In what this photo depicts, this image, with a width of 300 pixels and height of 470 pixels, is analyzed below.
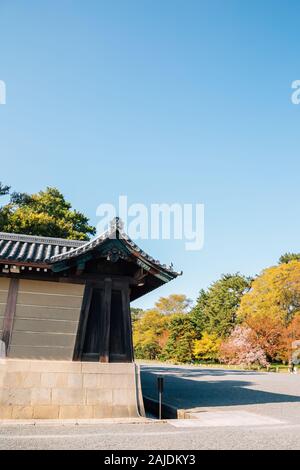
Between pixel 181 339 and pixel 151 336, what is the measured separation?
11.0m

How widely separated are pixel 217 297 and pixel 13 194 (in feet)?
151

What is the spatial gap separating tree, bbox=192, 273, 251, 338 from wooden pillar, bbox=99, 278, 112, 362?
166 ft

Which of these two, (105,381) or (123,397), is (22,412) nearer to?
(105,381)

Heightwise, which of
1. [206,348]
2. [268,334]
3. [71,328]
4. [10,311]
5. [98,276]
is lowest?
[206,348]

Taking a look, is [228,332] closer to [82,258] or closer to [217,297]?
[217,297]

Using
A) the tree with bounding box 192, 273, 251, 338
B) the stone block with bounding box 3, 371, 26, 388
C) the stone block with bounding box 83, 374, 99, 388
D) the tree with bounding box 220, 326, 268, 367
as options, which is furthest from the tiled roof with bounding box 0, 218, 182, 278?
the tree with bounding box 192, 273, 251, 338

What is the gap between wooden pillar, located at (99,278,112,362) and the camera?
33.0 ft

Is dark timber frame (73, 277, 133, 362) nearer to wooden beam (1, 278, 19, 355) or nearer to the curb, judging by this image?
the curb

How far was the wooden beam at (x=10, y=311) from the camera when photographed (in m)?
9.51

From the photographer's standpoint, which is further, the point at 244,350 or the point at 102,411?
the point at 244,350

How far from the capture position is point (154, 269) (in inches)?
405

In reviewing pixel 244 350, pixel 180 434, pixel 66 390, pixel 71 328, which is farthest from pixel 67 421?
pixel 244 350

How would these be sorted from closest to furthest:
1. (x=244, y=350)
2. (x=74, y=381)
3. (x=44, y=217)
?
1. (x=74, y=381)
2. (x=44, y=217)
3. (x=244, y=350)

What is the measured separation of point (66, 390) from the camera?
9.43 meters
